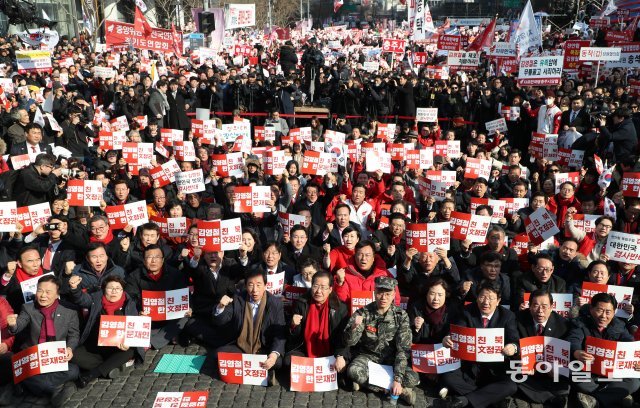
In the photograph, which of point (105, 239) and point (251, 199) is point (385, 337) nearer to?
point (251, 199)

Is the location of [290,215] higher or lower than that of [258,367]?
higher

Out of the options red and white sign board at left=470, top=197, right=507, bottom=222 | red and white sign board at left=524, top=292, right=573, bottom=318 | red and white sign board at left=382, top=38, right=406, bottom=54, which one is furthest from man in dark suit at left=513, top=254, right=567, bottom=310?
red and white sign board at left=382, top=38, right=406, bottom=54

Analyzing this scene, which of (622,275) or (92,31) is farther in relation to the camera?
(92,31)

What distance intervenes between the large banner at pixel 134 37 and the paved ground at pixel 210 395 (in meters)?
12.6

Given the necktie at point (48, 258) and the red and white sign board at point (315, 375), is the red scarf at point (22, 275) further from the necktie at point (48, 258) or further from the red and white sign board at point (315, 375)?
the red and white sign board at point (315, 375)

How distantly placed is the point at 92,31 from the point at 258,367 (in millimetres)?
29968

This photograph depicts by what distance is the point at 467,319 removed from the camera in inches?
237

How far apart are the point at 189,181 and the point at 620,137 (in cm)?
753

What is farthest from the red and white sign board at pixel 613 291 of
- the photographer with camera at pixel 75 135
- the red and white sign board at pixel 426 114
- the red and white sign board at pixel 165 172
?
the photographer with camera at pixel 75 135

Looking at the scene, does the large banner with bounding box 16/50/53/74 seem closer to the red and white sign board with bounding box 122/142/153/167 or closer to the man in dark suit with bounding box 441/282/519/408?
the red and white sign board with bounding box 122/142/153/167

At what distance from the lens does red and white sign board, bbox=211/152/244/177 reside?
10.7 metres

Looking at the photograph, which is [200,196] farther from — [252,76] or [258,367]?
[252,76]

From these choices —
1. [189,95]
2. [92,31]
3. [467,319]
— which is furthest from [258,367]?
[92,31]

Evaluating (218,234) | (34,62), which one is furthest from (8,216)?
(34,62)
